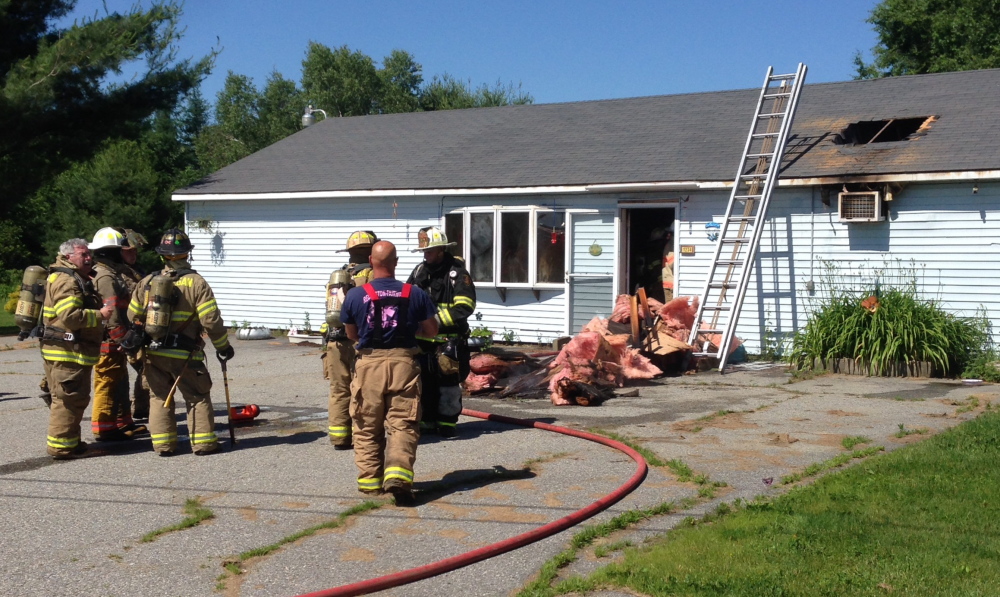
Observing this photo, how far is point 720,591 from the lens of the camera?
4641 mm

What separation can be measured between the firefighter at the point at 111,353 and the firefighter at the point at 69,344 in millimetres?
501

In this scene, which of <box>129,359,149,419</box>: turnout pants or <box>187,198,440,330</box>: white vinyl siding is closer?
<box>129,359,149,419</box>: turnout pants

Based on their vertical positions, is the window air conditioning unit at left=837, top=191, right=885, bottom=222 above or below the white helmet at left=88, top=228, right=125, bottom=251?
above

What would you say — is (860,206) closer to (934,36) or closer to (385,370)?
(385,370)

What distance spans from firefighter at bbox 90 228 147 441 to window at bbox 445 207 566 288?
27.0 feet

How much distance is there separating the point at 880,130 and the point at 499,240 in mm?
5890

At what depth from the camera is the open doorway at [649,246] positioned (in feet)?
53.7

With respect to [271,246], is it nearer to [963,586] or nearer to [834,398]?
[834,398]

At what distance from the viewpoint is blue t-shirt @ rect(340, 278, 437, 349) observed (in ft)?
21.5

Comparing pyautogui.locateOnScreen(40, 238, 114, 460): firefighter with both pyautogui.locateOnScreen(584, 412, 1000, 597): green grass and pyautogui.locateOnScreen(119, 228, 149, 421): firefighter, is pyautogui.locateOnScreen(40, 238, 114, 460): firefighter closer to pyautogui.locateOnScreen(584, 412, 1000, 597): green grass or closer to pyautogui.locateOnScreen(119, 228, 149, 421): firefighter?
pyautogui.locateOnScreen(119, 228, 149, 421): firefighter

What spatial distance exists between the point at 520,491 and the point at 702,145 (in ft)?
34.1

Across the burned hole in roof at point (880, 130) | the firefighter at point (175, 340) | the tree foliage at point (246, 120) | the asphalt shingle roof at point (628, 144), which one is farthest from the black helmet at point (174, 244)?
the tree foliage at point (246, 120)

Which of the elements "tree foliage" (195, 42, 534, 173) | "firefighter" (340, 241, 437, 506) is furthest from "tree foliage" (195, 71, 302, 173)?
"firefighter" (340, 241, 437, 506)

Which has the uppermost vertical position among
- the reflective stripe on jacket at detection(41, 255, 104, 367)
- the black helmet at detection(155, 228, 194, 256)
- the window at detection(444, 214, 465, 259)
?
the window at detection(444, 214, 465, 259)
